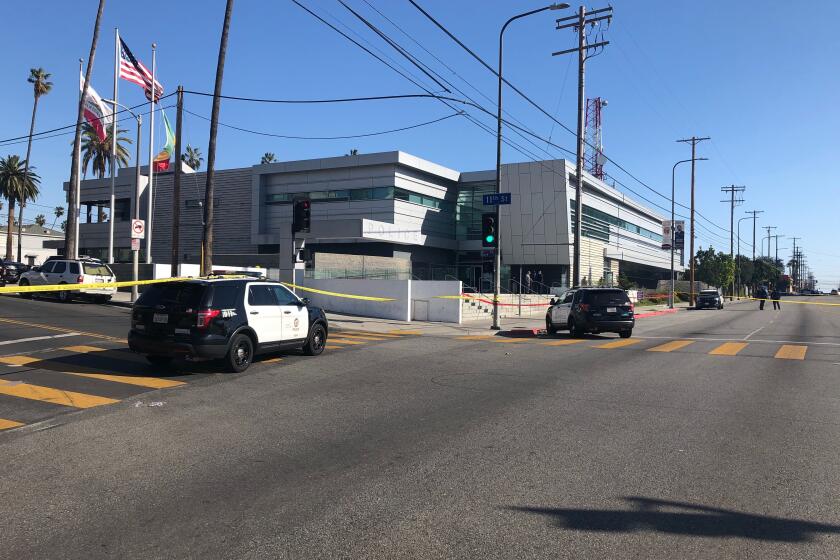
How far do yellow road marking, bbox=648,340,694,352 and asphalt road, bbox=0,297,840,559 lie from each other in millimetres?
5165

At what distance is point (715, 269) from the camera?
8431 cm

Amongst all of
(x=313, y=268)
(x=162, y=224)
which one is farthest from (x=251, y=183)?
(x=313, y=268)

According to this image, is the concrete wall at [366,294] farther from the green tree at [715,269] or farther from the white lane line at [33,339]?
the green tree at [715,269]

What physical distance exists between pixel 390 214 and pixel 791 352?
97.2ft

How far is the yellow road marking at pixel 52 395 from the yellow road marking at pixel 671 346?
41.9 feet

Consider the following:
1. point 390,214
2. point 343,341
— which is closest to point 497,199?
point 343,341

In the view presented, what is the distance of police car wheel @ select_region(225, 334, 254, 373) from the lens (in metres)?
10.7

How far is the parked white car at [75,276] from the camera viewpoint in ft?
81.6

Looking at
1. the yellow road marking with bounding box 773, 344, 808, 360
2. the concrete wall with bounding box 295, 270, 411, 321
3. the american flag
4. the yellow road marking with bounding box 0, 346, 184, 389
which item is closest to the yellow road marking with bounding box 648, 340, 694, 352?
the yellow road marking with bounding box 773, 344, 808, 360

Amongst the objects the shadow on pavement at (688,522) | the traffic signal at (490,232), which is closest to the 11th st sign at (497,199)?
the traffic signal at (490,232)

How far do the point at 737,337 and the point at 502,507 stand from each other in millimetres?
18189

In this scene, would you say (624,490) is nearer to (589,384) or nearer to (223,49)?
(589,384)

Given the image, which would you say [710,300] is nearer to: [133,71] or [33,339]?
[133,71]

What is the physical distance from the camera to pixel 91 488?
5086 millimetres
